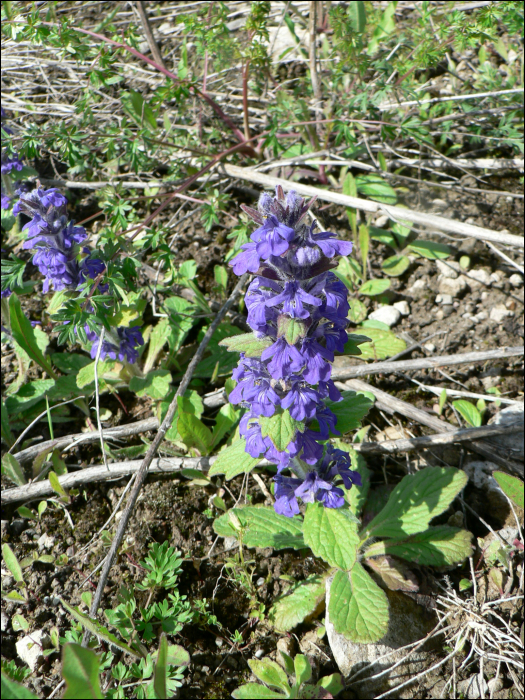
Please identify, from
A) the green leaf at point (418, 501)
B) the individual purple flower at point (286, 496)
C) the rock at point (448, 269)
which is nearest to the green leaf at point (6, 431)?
the individual purple flower at point (286, 496)

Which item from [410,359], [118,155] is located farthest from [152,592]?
[118,155]

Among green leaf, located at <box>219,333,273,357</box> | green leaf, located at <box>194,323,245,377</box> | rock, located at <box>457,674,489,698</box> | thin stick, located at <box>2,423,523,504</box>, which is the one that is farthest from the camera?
green leaf, located at <box>194,323,245,377</box>

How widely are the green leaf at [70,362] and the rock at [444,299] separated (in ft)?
8.91

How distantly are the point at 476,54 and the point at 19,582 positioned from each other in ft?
20.4

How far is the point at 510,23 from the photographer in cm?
405

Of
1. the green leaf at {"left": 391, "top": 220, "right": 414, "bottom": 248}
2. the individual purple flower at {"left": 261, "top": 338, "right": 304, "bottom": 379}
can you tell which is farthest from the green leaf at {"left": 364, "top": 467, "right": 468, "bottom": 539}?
the green leaf at {"left": 391, "top": 220, "right": 414, "bottom": 248}

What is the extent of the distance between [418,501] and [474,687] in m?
0.86

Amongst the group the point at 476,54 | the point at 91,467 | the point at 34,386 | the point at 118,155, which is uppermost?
the point at 476,54

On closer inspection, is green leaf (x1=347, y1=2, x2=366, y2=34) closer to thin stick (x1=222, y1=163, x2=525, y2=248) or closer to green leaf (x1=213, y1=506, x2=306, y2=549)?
thin stick (x1=222, y1=163, x2=525, y2=248)

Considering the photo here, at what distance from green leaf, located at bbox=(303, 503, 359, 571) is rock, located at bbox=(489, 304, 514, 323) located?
2179 mm

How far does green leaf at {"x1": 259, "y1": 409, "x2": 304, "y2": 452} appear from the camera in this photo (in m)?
2.05

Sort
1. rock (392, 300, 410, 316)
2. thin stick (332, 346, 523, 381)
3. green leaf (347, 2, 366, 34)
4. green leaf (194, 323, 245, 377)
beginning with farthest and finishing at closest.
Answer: green leaf (347, 2, 366, 34)
rock (392, 300, 410, 316)
green leaf (194, 323, 245, 377)
thin stick (332, 346, 523, 381)

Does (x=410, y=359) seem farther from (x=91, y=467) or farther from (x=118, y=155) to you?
(x=118, y=155)

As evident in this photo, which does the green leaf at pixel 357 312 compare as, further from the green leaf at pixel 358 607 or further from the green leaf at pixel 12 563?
the green leaf at pixel 12 563
